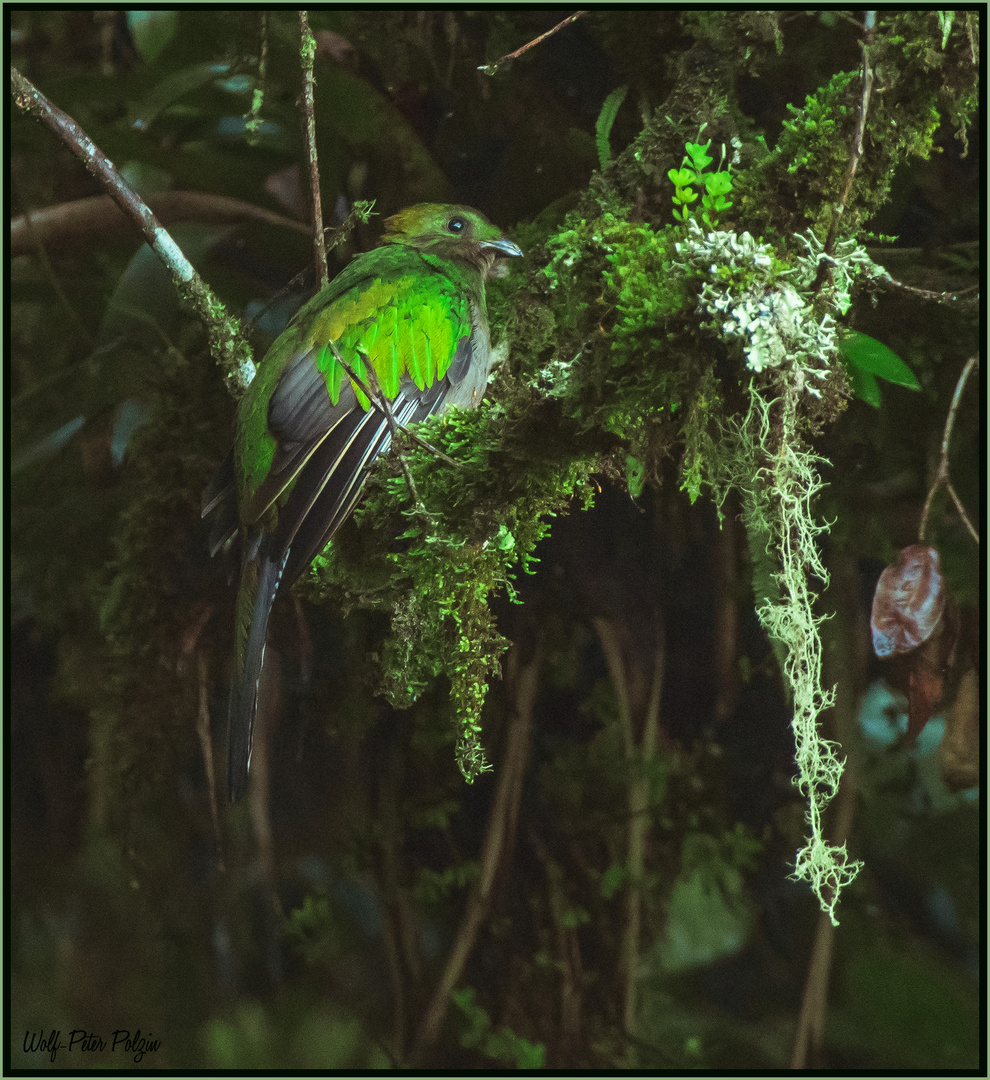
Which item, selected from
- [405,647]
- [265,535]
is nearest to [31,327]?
[265,535]

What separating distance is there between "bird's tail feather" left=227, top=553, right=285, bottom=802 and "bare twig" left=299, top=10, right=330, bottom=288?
47cm

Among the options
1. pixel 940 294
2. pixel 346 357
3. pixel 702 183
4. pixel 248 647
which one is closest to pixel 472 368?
pixel 346 357

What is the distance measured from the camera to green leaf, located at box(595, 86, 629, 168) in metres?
1.28

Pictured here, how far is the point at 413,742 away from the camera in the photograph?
1.38m

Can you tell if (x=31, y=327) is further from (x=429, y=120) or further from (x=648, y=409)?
(x=648, y=409)

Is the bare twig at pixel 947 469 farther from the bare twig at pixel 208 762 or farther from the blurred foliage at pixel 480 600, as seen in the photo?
the bare twig at pixel 208 762

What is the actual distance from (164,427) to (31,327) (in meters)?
0.31

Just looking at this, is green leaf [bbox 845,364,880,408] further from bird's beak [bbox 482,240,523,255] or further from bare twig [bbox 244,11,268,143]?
bare twig [bbox 244,11,268,143]

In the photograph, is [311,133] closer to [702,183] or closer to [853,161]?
[702,183]

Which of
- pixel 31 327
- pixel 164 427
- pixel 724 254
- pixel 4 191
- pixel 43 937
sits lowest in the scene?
pixel 43 937

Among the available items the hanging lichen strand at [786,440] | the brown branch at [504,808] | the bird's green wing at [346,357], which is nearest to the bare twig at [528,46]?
the bird's green wing at [346,357]

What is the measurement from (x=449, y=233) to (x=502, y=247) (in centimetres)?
10

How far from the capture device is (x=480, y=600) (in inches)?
46.4

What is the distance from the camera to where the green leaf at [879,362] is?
1.16 m
